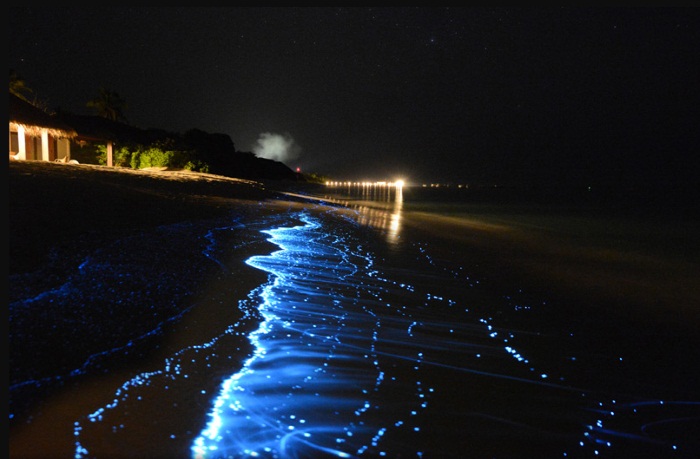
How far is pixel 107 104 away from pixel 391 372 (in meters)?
57.7

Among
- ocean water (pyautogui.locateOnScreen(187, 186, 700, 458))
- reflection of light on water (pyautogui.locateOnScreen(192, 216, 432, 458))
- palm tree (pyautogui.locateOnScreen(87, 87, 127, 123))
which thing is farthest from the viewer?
palm tree (pyautogui.locateOnScreen(87, 87, 127, 123))

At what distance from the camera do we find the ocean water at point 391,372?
9.30 feet

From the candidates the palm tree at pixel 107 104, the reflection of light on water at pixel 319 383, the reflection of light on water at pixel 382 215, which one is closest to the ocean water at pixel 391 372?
the reflection of light on water at pixel 319 383

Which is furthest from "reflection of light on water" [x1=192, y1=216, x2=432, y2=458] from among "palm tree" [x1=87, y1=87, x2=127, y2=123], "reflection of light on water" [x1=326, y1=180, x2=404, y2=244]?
"palm tree" [x1=87, y1=87, x2=127, y2=123]

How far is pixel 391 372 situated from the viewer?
150 inches

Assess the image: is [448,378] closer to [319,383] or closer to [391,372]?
[391,372]

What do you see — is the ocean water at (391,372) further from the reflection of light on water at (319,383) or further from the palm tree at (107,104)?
the palm tree at (107,104)

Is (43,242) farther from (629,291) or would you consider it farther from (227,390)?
(629,291)

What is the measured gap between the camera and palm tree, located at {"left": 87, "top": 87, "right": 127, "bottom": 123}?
51625 mm

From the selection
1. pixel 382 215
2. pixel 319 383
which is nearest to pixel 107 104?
pixel 382 215

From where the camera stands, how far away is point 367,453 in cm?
271

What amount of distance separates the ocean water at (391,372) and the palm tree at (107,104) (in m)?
52.3

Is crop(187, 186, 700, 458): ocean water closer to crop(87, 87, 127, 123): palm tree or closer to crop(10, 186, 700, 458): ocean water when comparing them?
crop(10, 186, 700, 458): ocean water

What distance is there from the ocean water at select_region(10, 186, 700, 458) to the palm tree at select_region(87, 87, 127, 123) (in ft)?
172
